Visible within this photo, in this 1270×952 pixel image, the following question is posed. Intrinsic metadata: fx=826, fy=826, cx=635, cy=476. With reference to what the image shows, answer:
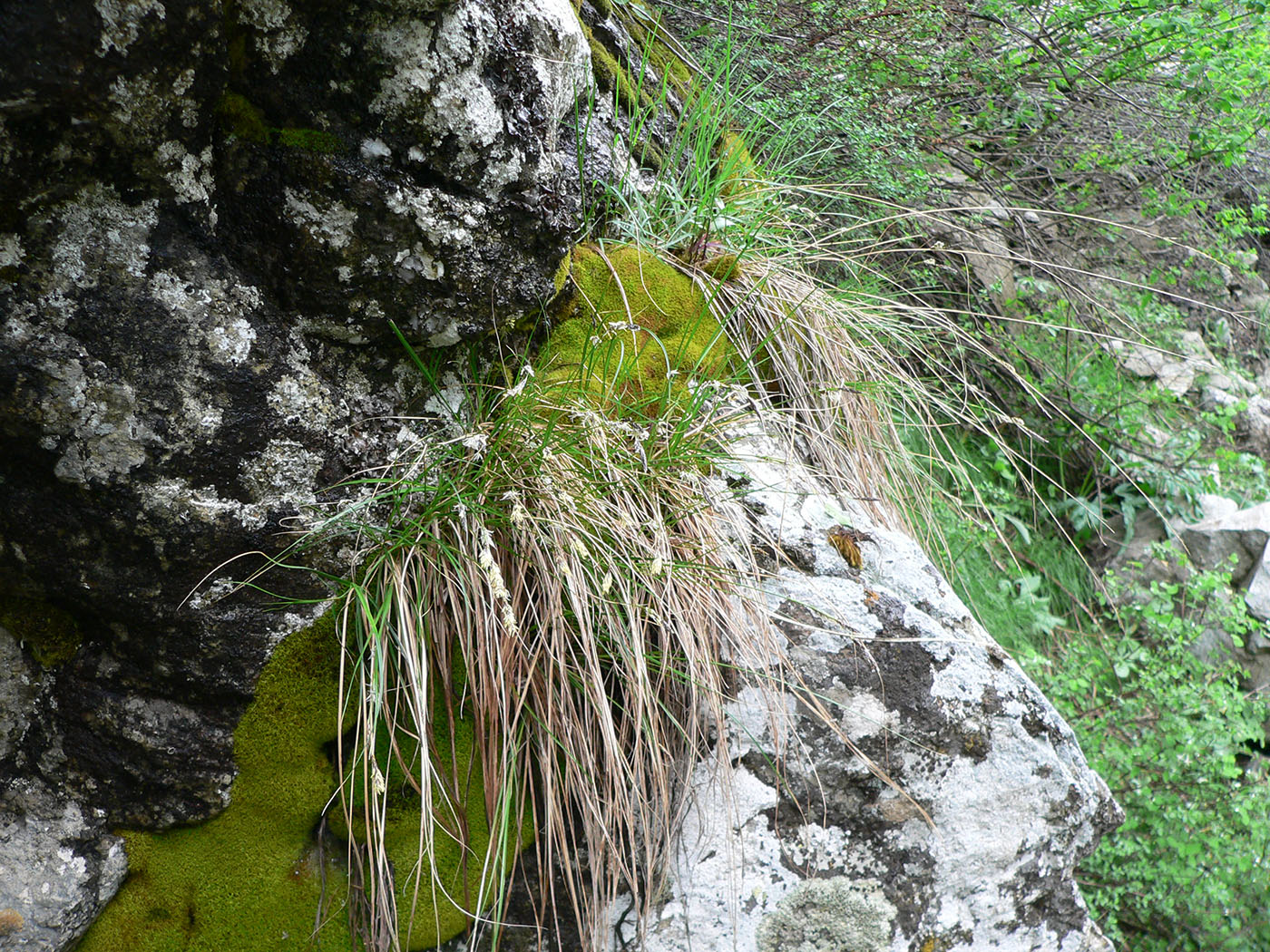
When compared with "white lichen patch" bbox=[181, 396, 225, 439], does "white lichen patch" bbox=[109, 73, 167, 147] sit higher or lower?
higher

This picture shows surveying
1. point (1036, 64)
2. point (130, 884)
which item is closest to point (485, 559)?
point (130, 884)

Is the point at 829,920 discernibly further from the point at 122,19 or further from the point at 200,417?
the point at 122,19

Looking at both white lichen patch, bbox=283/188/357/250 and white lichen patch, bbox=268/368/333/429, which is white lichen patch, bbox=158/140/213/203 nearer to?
white lichen patch, bbox=283/188/357/250

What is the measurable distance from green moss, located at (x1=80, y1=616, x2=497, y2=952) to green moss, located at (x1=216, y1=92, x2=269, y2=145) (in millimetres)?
834

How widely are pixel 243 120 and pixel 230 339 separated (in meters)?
0.34

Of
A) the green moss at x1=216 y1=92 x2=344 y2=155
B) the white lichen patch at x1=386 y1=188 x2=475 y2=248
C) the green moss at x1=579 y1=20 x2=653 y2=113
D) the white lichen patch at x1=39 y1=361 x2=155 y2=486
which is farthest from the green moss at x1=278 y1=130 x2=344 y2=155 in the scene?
the green moss at x1=579 y1=20 x2=653 y2=113

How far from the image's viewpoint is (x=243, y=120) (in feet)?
4.23

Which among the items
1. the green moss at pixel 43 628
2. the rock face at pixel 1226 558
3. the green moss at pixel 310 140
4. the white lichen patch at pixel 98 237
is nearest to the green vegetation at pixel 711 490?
the green moss at pixel 310 140

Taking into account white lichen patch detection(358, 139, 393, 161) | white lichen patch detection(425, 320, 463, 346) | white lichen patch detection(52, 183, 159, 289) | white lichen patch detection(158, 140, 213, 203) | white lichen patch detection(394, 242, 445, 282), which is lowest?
white lichen patch detection(425, 320, 463, 346)

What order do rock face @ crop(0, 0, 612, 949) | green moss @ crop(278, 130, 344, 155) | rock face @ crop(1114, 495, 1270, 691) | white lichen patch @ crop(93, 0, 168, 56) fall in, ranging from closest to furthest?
white lichen patch @ crop(93, 0, 168, 56)
rock face @ crop(0, 0, 612, 949)
green moss @ crop(278, 130, 344, 155)
rock face @ crop(1114, 495, 1270, 691)

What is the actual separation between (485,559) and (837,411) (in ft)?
3.92

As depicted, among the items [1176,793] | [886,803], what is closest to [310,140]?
[886,803]

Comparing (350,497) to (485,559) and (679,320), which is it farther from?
(679,320)

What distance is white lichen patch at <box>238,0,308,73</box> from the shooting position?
1230 millimetres
